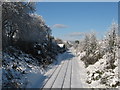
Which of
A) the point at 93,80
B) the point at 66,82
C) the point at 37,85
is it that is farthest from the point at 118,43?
the point at 37,85

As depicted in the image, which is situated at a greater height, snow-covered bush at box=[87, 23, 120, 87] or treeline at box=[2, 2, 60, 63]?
treeline at box=[2, 2, 60, 63]

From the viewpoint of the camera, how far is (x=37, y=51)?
4925 centimetres

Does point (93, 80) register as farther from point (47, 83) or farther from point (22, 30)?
point (22, 30)

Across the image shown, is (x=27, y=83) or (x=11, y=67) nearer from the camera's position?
(x=27, y=83)

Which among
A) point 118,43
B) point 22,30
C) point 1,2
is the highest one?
point 1,2

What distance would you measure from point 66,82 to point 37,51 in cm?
2498

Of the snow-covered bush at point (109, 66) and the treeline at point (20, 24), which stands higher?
the treeline at point (20, 24)

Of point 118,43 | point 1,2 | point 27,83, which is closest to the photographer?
point 27,83

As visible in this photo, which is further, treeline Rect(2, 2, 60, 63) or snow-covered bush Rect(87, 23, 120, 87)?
treeline Rect(2, 2, 60, 63)

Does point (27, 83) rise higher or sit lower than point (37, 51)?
lower

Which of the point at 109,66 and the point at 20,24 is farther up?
the point at 20,24

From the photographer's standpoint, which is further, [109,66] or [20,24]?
[20,24]

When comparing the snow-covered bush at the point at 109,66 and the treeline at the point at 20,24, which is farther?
the treeline at the point at 20,24

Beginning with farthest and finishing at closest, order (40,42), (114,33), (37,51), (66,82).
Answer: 1. (40,42)
2. (37,51)
3. (114,33)
4. (66,82)
